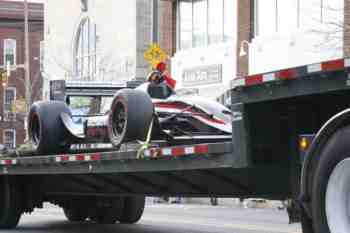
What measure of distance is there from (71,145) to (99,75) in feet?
102

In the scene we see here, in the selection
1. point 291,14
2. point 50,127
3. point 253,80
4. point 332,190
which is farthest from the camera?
point 291,14

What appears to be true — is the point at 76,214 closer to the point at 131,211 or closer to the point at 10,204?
the point at 131,211

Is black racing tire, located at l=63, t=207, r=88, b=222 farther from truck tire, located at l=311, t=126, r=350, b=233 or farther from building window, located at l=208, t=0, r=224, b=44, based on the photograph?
building window, located at l=208, t=0, r=224, b=44

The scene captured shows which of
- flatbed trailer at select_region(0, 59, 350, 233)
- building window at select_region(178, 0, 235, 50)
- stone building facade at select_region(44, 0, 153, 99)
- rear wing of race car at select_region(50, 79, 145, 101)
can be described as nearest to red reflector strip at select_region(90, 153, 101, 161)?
flatbed trailer at select_region(0, 59, 350, 233)

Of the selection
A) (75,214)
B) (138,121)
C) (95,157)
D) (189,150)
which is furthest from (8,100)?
(189,150)

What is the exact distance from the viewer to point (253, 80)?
6633 millimetres

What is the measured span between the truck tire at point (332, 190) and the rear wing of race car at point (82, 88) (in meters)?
6.31

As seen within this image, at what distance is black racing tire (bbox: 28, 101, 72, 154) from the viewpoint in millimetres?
10883

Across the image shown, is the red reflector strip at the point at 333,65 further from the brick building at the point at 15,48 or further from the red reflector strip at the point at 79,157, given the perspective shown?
the brick building at the point at 15,48

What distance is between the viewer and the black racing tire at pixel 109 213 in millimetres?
13208

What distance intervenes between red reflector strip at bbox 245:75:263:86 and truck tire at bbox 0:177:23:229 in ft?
22.9

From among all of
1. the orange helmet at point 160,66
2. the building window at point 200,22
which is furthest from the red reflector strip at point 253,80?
the building window at point 200,22

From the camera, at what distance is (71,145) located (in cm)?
1106

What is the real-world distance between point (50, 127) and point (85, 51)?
34.9 meters
